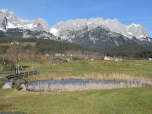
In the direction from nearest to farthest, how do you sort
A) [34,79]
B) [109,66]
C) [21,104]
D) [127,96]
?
[21,104] < [127,96] < [34,79] < [109,66]

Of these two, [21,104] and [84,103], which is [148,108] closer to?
[84,103]

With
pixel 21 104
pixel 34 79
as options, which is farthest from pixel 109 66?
pixel 21 104

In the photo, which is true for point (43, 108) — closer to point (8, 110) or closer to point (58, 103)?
point (58, 103)

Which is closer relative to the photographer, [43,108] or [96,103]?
[43,108]

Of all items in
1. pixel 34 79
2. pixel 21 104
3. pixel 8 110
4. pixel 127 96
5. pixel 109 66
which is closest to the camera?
pixel 8 110

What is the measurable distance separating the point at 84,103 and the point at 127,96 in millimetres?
6210

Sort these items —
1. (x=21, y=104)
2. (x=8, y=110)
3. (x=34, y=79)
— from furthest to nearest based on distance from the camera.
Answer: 1. (x=34, y=79)
2. (x=21, y=104)
3. (x=8, y=110)

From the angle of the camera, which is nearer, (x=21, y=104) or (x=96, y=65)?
(x=21, y=104)

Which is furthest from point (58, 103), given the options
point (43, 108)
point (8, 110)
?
point (8, 110)

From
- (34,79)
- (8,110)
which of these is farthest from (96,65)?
(8,110)

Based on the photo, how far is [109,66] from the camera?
9550 centimetres

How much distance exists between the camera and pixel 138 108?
14.8 meters

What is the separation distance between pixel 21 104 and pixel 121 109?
1143 centimetres

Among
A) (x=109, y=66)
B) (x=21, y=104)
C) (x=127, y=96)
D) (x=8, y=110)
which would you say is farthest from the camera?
(x=109, y=66)
